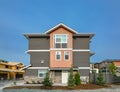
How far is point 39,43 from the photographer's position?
39.7 metres

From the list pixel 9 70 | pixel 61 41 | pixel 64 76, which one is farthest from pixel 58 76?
pixel 9 70

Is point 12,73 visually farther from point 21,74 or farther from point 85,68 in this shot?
point 85,68

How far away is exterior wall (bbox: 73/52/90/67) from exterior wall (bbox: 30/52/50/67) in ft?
15.3

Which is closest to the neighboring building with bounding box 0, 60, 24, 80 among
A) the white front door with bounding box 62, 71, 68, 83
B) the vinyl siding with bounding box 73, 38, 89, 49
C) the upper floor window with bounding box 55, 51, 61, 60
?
the upper floor window with bounding box 55, 51, 61, 60

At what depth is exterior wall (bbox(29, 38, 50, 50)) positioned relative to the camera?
39.5m

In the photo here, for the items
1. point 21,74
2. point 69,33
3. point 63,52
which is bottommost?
point 21,74

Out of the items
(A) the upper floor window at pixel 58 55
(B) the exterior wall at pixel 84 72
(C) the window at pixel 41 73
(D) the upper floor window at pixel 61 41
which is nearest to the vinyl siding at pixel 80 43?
(D) the upper floor window at pixel 61 41

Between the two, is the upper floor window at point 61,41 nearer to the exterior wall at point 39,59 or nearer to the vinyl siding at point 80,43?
the vinyl siding at point 80,43

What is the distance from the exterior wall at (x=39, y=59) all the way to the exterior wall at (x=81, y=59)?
467 cm

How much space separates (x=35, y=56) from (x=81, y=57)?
7.93m

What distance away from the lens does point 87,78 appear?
38.2 metres

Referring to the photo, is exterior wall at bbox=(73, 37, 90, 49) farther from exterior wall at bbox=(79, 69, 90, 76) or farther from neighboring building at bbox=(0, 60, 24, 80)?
neighboring building at bbox=(0, 60, 24, 80)

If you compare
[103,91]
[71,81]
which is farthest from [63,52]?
[103,91]

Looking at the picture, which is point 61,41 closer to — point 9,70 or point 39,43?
point 39,43
